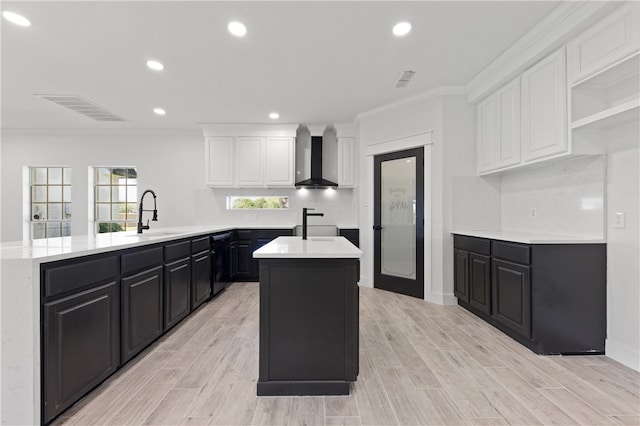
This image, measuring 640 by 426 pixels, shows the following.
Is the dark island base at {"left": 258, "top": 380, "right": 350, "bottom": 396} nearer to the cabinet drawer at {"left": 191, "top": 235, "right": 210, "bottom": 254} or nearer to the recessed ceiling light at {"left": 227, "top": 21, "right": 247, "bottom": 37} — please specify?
the cabinet drawer at {"left": 191, "top": 235, "right": 210, "bottom": 254}

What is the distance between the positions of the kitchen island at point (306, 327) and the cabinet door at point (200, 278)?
1887 millimetres

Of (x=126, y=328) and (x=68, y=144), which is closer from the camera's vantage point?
(x=126, y=328)

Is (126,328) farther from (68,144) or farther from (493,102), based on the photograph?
(68,144)

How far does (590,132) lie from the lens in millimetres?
2545

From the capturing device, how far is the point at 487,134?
12.4 feet

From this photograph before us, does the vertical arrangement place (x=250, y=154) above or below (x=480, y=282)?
above

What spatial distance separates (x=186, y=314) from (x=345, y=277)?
2199 mm

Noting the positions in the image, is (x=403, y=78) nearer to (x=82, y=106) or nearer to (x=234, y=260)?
(x=234, y=260)

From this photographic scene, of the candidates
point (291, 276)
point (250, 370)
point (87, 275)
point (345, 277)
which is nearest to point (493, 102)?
point (345, 277)

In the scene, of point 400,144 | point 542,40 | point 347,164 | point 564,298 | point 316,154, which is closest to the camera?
point 564,298

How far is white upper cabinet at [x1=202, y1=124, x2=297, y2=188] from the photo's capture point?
569cm

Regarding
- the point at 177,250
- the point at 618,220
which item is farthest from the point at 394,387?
the point at 177,250

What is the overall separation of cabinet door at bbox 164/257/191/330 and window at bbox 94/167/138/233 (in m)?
3.83

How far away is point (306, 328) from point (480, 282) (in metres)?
2.22
